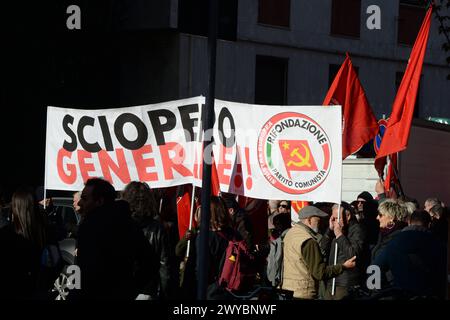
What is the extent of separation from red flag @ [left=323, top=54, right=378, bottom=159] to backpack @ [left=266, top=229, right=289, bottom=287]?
167 cm

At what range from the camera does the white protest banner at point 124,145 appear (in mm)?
11797

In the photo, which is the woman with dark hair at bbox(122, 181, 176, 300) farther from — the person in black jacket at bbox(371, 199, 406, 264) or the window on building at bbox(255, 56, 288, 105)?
the window on building at bbox(255, 56, 288, 105)

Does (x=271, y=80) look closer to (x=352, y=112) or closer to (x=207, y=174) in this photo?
(x=352, y=112)

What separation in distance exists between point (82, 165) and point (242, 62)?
45.3 feet

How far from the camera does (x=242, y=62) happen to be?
85.3 ft

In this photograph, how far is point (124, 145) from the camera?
12352mm

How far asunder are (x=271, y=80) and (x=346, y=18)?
8.31 ft

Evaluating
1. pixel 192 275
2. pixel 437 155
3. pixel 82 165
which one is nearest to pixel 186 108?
pixel 82 165

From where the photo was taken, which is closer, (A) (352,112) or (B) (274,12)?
(A) (352,112)

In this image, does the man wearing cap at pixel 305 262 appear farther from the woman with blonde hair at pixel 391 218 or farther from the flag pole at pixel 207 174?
the flag pole at pixel 207 174

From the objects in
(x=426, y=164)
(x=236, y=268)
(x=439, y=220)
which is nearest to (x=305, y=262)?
(x=236, y=268)

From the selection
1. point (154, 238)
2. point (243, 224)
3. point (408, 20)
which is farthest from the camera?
point (408, 20)

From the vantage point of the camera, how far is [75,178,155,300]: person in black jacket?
7.82 metres

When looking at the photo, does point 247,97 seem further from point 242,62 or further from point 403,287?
point 403,287
